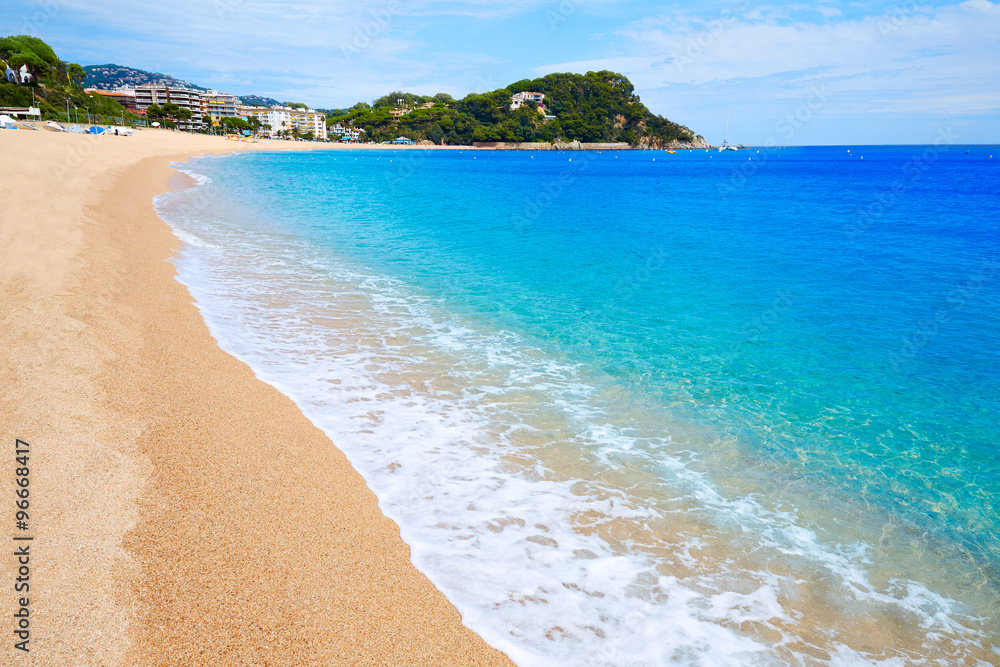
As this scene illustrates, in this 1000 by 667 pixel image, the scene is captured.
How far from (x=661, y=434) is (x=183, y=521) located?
5.36 metres

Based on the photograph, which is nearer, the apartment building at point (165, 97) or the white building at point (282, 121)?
the apartment building at point (165, 97)

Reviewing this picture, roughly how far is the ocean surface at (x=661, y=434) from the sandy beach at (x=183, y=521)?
0.43 meters

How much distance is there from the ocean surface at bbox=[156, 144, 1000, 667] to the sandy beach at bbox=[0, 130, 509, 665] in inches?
16.8

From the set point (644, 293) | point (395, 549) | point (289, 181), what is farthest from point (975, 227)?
point (289, 181)

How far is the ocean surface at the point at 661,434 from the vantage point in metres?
4.27

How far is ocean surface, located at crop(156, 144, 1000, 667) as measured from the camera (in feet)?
14.0

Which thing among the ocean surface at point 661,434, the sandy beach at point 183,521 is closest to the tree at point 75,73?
the ocean surface at point 661,434

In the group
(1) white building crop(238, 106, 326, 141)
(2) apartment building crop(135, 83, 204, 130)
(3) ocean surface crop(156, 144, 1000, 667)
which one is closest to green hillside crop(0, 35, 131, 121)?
(2) apartment building crop(135, 83, 204, 130)

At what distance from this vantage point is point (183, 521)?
14.3ft

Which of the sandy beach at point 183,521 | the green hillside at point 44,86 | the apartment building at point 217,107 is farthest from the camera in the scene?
the apartment building at point 217,107

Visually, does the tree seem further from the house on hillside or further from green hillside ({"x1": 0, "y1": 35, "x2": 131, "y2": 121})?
the house on hillside

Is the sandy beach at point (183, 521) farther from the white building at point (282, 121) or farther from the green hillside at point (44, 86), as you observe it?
the white building at point (282, 121)

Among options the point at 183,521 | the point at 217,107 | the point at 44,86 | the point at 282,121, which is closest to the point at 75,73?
the point at 44,86

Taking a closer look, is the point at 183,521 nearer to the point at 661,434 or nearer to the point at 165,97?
the point at 661,434
